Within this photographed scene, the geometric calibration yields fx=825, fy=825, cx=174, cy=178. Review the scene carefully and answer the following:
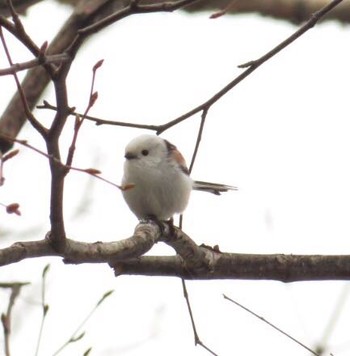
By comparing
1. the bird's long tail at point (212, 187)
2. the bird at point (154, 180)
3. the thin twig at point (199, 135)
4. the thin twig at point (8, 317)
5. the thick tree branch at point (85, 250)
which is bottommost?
the thin twig at point (8, 317)

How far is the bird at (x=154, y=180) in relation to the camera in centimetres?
379

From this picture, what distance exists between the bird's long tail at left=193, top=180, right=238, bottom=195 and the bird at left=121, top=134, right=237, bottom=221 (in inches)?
16.6

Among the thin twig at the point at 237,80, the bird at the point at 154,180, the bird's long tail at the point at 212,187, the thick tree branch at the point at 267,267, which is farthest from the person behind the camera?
the bird's long tail at the point at 212,187

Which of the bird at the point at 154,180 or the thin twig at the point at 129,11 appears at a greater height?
the bird at the point at 154,180

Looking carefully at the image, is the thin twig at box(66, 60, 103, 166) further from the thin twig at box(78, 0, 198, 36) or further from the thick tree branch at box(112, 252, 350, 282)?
the thick tree branch at box(112, 252, 350, 282)

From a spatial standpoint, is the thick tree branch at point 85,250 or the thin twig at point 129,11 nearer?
the thin twig at point 129,11

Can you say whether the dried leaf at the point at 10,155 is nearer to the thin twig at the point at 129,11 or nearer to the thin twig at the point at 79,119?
the thin twig at the point at 79,119

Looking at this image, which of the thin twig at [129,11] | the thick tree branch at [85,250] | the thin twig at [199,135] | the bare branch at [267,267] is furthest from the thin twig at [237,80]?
the thin twig at [129,11]

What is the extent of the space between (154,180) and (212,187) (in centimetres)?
80

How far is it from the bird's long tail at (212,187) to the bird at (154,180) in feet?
1.38

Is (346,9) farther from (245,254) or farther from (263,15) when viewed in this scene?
(245,254)

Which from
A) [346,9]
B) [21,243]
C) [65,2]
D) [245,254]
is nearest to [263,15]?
[346,9]

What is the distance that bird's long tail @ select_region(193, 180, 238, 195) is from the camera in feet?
14.9

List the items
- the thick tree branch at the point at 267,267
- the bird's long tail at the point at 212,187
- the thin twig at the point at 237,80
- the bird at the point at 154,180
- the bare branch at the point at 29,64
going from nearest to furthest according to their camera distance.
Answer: the bare branch at the point at 29,64, the thin twig at the point at 237,80, the thick tree branch at the point at 267,267, the bird at the point at 154,180, the bird's long tail at the point at 212,187
